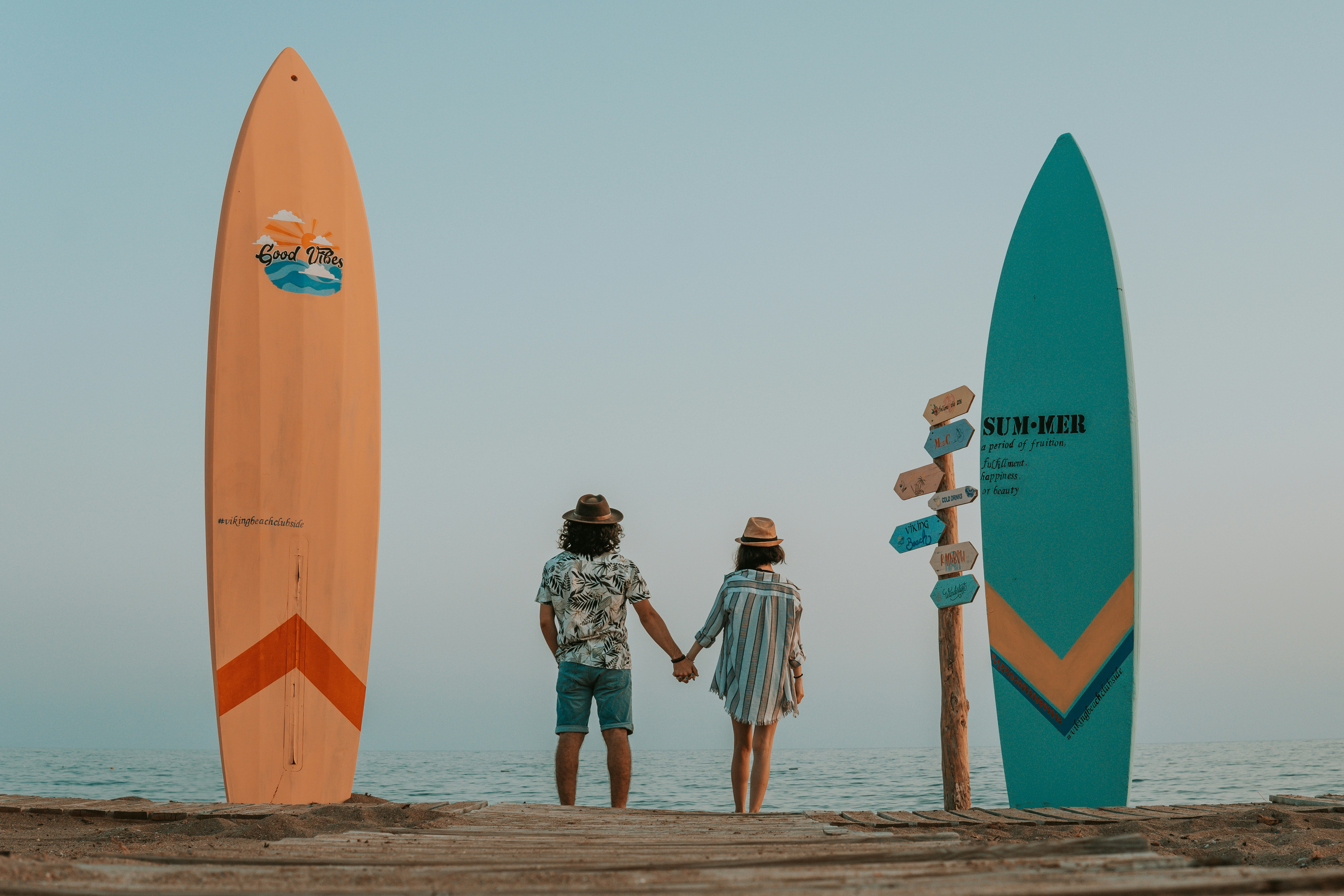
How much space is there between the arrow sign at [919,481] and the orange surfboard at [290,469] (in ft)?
8.80

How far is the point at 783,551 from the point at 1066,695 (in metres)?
1.70

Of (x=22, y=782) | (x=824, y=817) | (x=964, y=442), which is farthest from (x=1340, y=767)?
(x=22, y=782)

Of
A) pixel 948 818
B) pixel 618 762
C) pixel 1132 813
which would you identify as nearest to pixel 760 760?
pixel 618 762

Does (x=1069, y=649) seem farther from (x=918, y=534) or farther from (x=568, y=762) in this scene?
(x=568, y=762)

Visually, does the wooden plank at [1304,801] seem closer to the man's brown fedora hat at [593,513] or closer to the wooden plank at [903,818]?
the wooden plank at [903,818]

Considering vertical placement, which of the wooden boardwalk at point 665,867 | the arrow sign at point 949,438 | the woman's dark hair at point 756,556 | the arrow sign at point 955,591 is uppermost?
the arrow sign at point 949,438

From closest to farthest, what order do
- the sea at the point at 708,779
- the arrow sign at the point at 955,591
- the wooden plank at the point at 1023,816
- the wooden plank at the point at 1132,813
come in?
the wooden plank at the point at 1023,816
the wooden plank at the point at 1132,813
the arrow sign at the point at 955,591
the sea at the point at 708,779

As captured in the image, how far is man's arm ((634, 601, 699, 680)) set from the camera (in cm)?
438

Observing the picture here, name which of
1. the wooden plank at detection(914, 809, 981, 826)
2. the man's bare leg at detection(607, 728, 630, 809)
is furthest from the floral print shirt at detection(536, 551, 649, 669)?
the wooden plank at detection(914, 809, 981, 826)

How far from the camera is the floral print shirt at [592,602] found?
420cm

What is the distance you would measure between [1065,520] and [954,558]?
92 cm

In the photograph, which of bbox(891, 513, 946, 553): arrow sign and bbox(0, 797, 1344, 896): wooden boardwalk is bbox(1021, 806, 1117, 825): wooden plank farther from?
bbox(891, 513, 946, 553): arrow sign

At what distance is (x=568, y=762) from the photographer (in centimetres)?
412

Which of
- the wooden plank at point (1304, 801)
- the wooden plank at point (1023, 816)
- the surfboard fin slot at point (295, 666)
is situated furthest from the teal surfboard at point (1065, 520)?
the surfboard fin slot at point (295, 666)
